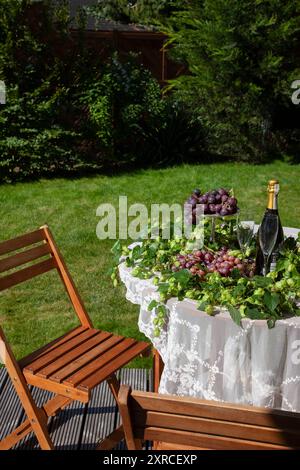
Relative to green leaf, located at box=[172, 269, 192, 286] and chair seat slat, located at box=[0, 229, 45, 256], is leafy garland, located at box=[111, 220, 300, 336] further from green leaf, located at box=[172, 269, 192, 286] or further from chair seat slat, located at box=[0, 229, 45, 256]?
chair seat slat, located at box=[0, 229, 45, 256]

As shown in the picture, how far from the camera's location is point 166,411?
1.50 metres

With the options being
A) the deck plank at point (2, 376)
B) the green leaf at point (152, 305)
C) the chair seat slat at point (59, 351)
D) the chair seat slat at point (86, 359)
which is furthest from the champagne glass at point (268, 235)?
the deck plank at point (2, 376)

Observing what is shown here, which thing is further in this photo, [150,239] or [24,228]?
[24,228]

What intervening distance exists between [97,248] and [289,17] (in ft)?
18.8

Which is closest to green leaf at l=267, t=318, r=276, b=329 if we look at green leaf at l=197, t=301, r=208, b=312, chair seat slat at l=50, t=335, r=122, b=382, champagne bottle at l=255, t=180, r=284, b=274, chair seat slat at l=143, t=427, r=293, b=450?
green leaf at l=197, t=301, r=208, b=312

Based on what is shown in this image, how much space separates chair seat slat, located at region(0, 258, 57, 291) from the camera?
3053mm

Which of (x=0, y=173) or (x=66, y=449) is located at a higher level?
(x=0, y=173)

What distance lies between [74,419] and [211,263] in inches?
55.1

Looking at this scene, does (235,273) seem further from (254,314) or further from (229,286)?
(254,314)

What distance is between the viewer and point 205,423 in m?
1.48

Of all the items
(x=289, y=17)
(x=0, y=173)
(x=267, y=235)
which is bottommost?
(x=0, y=173)

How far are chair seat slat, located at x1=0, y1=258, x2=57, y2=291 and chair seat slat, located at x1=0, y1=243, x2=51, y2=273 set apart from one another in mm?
44
